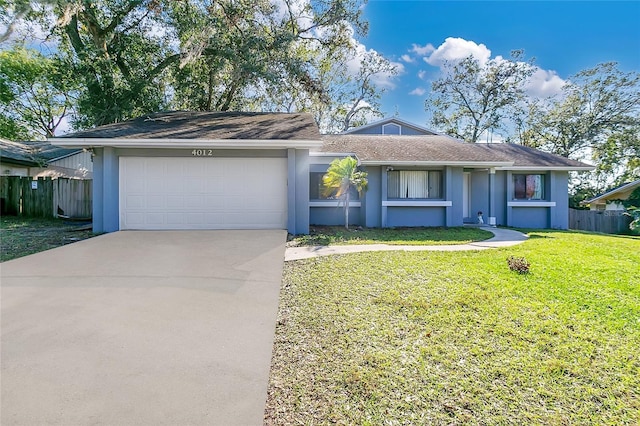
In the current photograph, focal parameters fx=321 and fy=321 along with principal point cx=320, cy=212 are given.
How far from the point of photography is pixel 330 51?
17.7m

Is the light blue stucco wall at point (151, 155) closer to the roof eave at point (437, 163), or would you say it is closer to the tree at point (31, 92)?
the roof eave at point (437, 163)

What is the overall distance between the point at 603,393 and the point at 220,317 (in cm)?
370

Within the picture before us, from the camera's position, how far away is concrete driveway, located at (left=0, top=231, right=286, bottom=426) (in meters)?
2.32

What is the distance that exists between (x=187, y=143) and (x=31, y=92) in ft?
69.5

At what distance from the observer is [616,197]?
20016 millimetres

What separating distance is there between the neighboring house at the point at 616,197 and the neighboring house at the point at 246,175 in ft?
33.9

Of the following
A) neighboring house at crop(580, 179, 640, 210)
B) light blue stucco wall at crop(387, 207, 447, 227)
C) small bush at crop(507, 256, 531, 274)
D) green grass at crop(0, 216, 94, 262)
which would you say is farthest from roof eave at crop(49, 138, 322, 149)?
neighboring house at crop(580, 179, 640, 210)

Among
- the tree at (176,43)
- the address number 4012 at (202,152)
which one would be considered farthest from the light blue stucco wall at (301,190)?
the tree at (176,43)

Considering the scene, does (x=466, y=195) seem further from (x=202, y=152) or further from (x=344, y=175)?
(x=202, y=152)

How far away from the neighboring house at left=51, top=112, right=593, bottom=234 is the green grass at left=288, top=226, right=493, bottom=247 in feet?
2.85

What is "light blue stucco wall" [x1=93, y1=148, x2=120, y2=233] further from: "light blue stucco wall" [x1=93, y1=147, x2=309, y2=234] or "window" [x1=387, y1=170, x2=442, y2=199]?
"window" [x1=387, y1=170, x2=442, y2=199]

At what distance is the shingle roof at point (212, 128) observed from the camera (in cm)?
962

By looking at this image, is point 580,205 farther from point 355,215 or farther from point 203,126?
point 203,126

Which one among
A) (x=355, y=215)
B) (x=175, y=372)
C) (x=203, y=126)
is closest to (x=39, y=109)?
(x=203, y=126)
